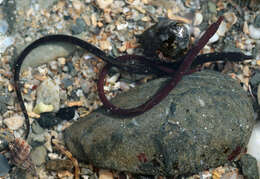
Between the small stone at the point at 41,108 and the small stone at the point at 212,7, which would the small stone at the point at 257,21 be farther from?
the small stone at the point at 41,108

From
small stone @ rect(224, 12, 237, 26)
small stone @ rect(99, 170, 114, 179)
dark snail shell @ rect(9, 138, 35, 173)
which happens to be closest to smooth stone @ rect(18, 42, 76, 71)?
dark snail shell @ rect(9, 138, 35, 173)

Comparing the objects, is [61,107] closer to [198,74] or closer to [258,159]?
[198,74]

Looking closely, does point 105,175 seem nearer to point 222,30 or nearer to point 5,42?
point 5,42

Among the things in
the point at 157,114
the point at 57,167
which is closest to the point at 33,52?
the point at 57,167

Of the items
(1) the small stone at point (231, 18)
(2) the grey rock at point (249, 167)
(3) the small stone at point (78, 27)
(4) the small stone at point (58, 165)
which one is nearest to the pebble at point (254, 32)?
(1) the small stone at point (231, 18)

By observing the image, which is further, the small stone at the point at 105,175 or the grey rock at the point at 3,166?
the small stone at the point at 105,175

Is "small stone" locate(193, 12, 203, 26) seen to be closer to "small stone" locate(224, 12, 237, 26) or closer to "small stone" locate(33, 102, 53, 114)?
"small stone" locate(224, 12, 237, 26)
